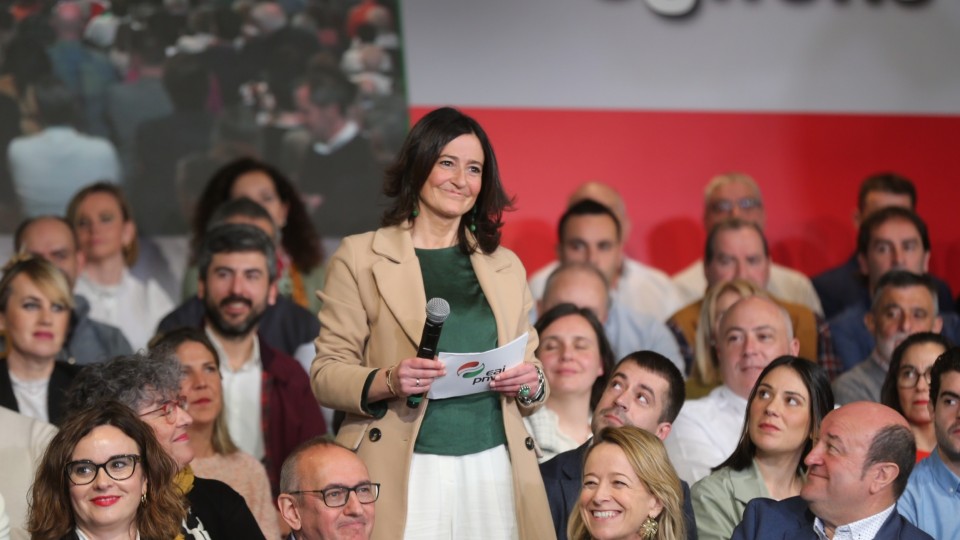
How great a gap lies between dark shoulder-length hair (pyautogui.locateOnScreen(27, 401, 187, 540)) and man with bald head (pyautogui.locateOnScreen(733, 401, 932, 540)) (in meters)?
1.38

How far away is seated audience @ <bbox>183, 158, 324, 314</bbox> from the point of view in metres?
6.01

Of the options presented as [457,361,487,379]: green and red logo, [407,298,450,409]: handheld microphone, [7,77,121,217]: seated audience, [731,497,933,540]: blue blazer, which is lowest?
[731,497,933,540]: blue blazer

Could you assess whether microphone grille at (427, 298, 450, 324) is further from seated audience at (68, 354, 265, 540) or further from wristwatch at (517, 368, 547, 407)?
seated audience at (68, 354, 265, 540)

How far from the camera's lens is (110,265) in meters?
5.96

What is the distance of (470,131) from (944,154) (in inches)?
168

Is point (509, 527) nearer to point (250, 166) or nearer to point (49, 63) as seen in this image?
point (250, 166)

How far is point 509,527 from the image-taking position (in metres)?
3.58

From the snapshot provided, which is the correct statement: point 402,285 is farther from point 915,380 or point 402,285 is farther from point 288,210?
point 288,210

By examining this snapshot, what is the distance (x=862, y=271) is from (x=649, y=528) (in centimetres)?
281

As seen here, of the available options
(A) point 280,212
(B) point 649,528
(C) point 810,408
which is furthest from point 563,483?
(A) point 280,212

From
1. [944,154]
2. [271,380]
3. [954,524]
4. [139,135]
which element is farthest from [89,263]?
[944,154]

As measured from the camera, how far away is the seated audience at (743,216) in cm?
637

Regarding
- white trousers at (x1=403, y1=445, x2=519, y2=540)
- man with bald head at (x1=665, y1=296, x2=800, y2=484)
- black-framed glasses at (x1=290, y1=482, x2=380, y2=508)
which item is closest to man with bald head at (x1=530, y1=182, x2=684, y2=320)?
man with bald head at (x1=665, y1=296, x2=800, y2=484)

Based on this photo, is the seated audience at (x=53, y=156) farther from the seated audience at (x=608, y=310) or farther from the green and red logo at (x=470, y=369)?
the green and red logo at (x=470, y=369)
